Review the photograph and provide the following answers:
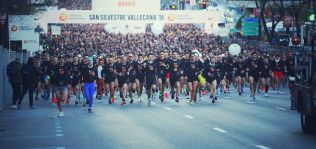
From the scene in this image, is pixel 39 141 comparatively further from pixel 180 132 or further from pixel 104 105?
pixel 104 105

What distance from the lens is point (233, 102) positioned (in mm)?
31766

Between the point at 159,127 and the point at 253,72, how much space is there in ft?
45.7

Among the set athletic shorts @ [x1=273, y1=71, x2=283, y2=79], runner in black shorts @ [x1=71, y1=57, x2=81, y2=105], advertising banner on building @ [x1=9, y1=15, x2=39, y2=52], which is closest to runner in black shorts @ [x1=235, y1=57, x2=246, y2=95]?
athletic shorts @ [x1=273, y1=71, x2=283, y2=79]

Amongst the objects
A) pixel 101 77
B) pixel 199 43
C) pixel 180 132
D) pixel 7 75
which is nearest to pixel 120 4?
pixel 199 43

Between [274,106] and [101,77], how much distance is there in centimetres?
780

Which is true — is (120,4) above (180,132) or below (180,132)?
above

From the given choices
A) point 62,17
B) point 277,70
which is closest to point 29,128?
point 277,70

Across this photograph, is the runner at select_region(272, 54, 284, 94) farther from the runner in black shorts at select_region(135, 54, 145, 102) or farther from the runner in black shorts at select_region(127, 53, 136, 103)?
the runner in black shorts at select_region(127, 53, 136, 103)

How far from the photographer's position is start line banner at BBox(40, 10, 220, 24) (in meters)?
55.5

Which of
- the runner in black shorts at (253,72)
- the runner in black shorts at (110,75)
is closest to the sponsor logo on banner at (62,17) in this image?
the runner in black shorts at (253,72)

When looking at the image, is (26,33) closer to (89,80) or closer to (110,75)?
(110,75)

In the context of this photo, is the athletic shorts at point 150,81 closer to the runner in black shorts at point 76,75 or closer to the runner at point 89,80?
the runner in black shorts at point 76,75

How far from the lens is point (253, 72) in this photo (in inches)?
1358

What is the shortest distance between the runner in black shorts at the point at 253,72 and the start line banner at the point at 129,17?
20.6m
